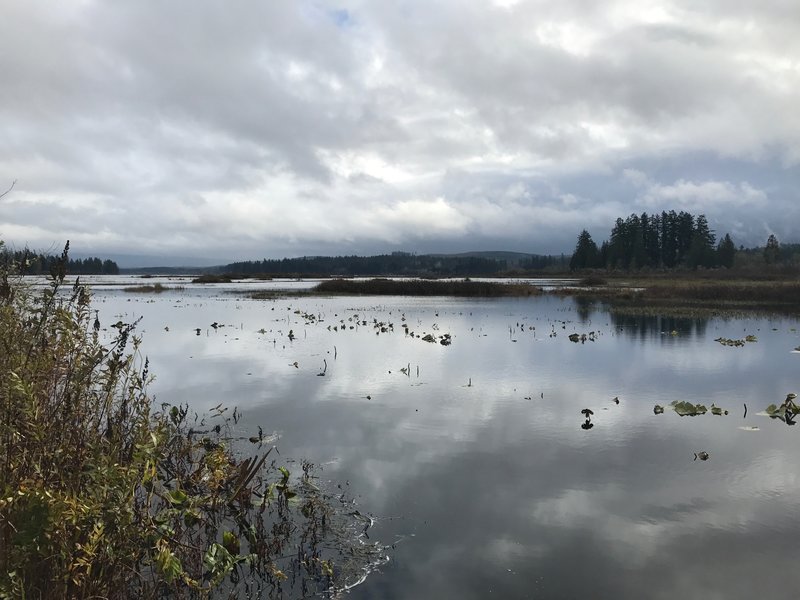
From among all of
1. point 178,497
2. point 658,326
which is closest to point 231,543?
point 178,497

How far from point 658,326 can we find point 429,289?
40.6 metres

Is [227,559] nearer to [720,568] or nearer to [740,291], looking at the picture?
[720,568]

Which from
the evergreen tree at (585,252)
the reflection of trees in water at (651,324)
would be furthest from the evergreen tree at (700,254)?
the reflection of trees in water at (651,324)

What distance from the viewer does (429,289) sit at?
74062 millimetres

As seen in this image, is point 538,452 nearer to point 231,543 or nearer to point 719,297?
point 231,543

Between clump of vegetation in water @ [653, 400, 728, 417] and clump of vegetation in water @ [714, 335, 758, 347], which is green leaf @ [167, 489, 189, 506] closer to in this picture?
clump of vegetation in water @ [653, 400, 728, 417]

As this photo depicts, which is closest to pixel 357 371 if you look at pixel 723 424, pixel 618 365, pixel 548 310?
pixel 618 365

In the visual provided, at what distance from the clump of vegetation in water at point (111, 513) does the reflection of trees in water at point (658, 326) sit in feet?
88.2

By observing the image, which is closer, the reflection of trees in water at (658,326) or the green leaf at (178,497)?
the green leaf at (178,497)

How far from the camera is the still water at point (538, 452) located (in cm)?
750

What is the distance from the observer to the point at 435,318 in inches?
1625

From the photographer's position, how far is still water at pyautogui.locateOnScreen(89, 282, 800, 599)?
24.6 ft

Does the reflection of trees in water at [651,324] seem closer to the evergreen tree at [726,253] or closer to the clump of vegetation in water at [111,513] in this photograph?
the clump of vegetation in water at [111,513]

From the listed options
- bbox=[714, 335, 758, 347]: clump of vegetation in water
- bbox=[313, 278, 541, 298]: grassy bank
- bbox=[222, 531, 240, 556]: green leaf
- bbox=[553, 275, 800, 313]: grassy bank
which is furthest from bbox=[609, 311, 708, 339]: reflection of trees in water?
bbox=[222, 531, 240, 556]: green leaf
